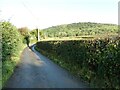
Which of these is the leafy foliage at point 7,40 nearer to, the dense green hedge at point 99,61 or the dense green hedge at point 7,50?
the dense green hedge at point 7,50

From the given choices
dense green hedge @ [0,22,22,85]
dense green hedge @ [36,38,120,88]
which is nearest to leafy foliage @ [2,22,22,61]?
dense green hedge @ [0,22,22,85]

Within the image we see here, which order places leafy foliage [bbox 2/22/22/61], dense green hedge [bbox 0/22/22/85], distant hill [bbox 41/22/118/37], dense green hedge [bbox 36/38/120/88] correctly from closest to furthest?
1. dense green hedge [bbox 36/38/120/88]
2. dense green hedge [bbox 0/22/22/85]
3. leafy foliage [bbox 2/22/22/61]
4. distant hill [bbox 41/22/118/37]

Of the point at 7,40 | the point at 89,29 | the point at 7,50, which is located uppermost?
the point at 89,29

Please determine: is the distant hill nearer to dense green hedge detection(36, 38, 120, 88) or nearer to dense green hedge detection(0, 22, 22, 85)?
dense green hedge detection(36, 38, 120, 88)

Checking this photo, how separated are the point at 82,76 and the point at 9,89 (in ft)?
15.9

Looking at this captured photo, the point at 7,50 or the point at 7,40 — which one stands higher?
the point at 7,40

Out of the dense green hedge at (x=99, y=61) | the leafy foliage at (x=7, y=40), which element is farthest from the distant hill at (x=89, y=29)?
the leafy foliage at (x=7, y=40)

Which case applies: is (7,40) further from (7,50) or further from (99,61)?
(99,61)

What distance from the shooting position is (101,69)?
44.1 feet

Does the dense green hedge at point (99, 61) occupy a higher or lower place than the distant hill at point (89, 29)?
lower

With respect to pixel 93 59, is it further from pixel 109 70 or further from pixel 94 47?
pixel 109 70

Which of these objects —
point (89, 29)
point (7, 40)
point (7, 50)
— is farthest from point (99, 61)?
point (89, 29)

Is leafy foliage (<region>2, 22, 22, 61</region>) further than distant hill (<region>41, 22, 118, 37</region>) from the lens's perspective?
No

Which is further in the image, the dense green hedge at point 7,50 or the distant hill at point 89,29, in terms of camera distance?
the distant hill at point 89,29
